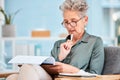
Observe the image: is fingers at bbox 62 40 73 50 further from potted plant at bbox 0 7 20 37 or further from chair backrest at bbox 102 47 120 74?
potted plant at bbox 0 7 20 37

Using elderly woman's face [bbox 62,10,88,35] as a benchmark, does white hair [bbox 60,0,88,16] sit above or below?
above

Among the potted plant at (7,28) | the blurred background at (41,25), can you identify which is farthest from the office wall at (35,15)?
the potted plant at (7,28)

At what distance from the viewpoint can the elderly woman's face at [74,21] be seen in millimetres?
2121

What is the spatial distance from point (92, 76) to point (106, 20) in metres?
2.99

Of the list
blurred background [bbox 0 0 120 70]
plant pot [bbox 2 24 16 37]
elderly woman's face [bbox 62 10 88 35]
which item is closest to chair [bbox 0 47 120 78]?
elderly woman's face [bbox 62 10 88 35]

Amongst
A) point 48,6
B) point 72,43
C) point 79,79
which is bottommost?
point 79,79

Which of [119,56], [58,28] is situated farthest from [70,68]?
[58,28]

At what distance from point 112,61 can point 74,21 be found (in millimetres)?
441

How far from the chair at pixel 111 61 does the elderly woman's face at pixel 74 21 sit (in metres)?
0.30

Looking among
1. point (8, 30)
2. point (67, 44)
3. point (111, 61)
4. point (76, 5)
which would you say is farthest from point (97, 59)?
point (8, 30)

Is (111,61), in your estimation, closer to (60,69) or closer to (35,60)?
(60,69)

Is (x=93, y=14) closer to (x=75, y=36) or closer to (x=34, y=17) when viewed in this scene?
(x=34, y=17)

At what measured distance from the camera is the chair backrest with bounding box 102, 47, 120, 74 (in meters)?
2.09

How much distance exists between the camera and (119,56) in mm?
2121
